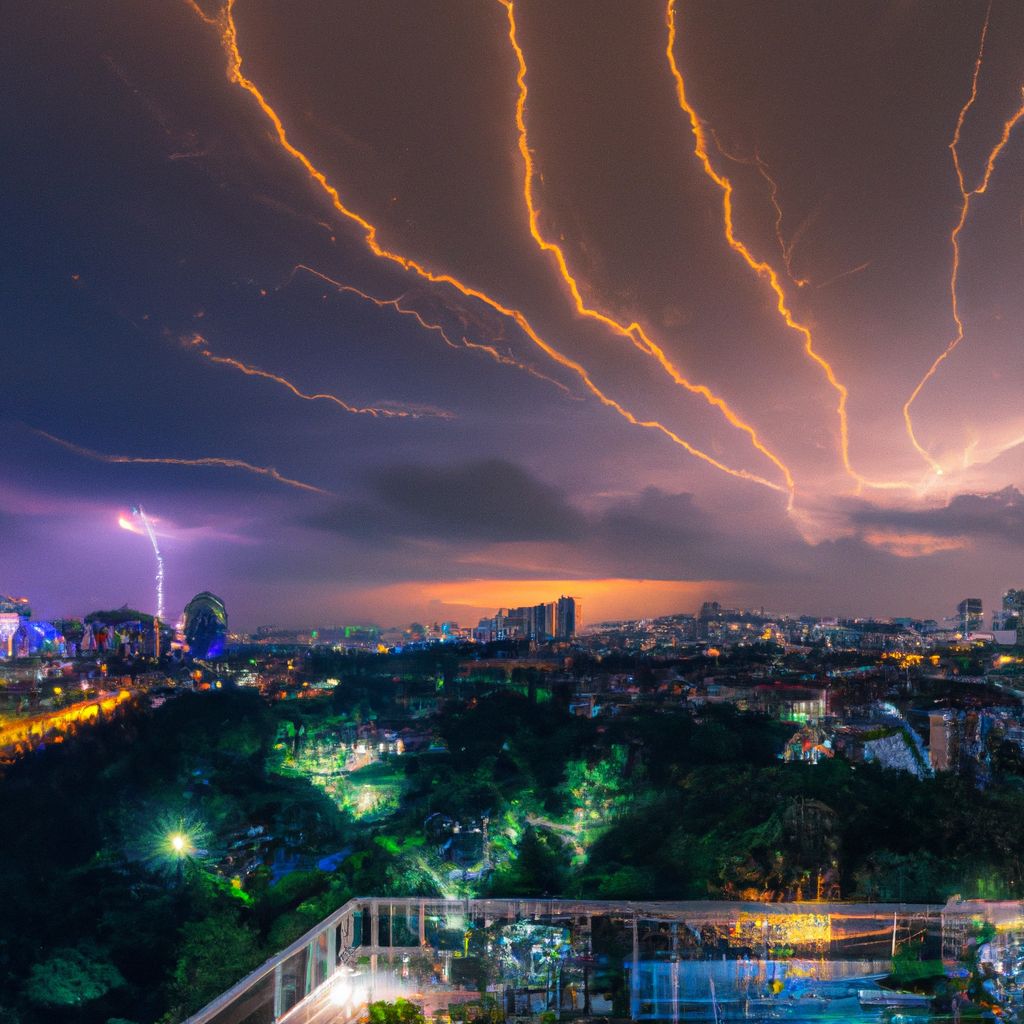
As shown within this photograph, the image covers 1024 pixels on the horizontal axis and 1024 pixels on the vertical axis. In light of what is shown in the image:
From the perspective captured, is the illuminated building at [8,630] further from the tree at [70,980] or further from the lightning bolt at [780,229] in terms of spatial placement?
the lightning bolt at [780,229]

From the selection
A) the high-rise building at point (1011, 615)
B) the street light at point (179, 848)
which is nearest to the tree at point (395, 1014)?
the street light at point (179, 848)

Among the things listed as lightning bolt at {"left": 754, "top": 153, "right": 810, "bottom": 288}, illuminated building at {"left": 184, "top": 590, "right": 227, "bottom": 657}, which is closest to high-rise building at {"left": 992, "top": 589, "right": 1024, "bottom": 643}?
lightning bolt at {"left": 754, "top": 153, "right": 810, "bottom": 288}

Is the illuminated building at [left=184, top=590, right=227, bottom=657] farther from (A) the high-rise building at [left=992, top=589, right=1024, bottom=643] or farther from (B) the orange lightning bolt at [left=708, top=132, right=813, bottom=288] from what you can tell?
(B) the orange lightning bolt at [left=708, top=132, right=813, bottom=288]

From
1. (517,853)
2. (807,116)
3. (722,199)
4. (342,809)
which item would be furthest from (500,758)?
(807,116)

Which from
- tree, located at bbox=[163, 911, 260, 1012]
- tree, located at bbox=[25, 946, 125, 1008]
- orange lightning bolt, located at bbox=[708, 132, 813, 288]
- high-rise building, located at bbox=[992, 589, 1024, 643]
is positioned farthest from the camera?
high-rise building, located at bbox=[992, 589, 1024, 643]

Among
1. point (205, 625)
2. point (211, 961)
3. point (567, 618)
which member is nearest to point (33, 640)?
point (205, 625)
